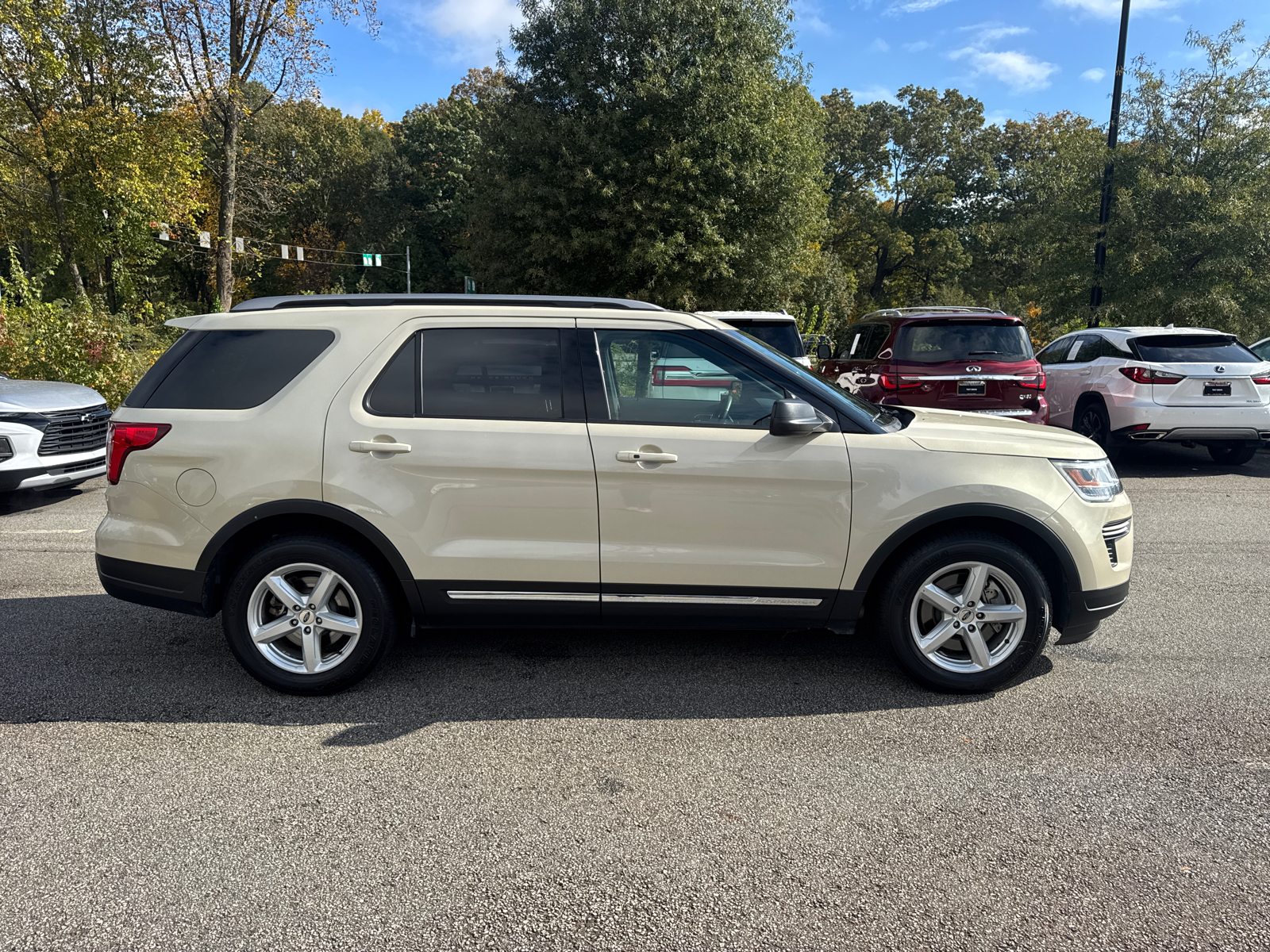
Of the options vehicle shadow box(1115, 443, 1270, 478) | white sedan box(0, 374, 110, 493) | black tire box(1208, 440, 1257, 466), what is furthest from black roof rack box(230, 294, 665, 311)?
black tire box(1208, 440, 1257, 466)

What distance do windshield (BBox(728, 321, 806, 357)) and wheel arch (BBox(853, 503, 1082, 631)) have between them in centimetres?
602

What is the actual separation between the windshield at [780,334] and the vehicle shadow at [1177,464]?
4.31 meters

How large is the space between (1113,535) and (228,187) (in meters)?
24.3

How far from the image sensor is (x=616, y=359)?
4051 mm

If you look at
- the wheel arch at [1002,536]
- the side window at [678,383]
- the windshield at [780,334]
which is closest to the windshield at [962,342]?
the windshield at [780,334]

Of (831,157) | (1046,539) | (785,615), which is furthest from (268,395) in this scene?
(831,157)

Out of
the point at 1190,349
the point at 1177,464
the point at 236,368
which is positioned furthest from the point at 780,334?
the point at 236,368

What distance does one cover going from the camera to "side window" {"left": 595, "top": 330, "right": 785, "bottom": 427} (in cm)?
397

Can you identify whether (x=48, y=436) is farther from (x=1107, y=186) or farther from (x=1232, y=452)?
(x=1107, y=186)

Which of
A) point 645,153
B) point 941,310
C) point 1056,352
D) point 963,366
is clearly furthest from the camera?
point 645,153

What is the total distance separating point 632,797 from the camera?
3176 millimetres

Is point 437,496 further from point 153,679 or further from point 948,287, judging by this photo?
point 948,287

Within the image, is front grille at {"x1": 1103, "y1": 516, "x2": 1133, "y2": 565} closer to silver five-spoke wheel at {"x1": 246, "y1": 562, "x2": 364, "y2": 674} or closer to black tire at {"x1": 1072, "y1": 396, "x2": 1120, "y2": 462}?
silver five-spoke wheel at {"x1": 246, "y1": 562, "x2": 364, "y2": 674}

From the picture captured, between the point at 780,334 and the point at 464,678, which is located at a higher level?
the point at 780,334
